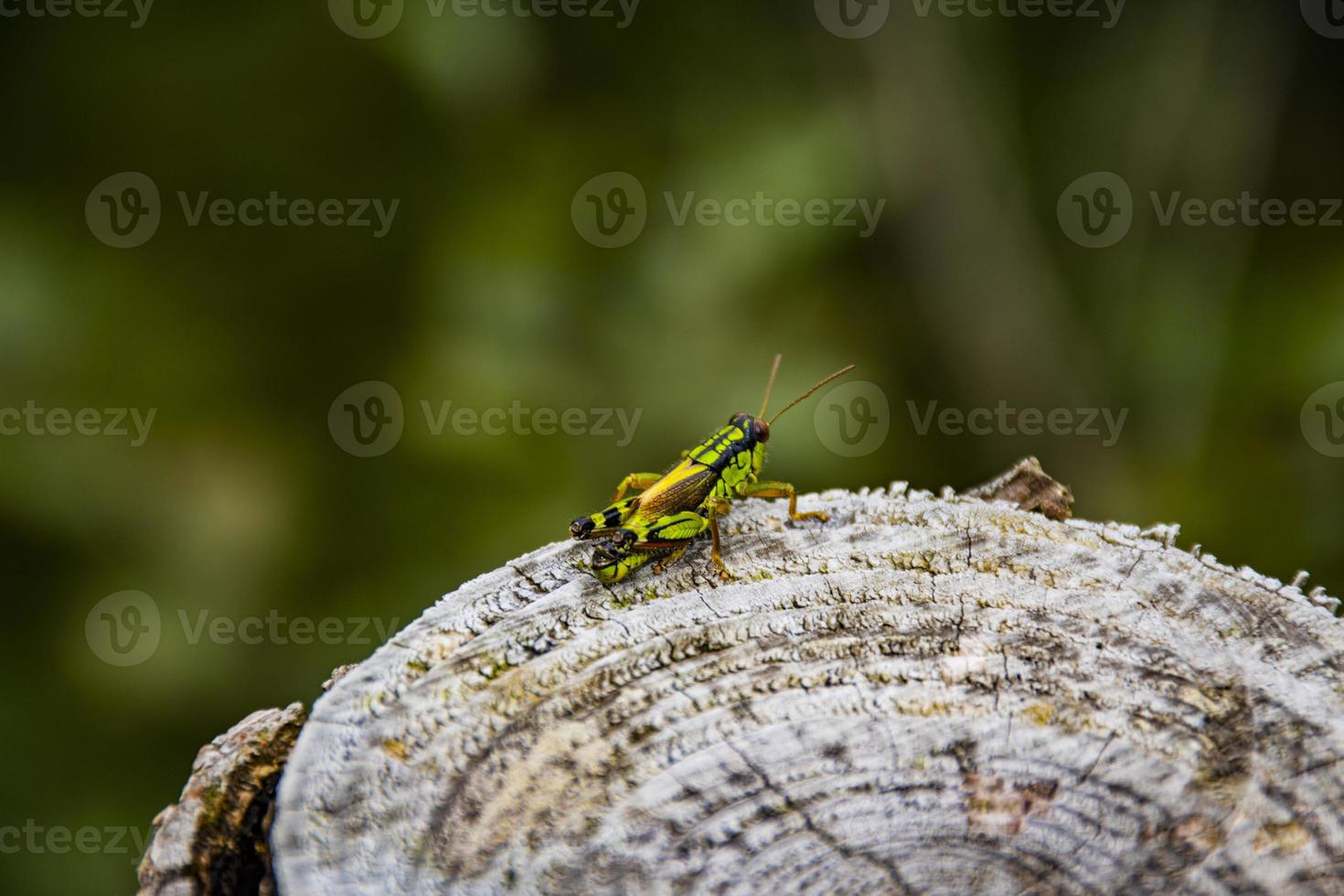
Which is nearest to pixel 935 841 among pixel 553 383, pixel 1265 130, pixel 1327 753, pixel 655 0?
pixel 1327 753

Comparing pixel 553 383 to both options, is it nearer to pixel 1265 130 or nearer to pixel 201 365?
pixel 201 365

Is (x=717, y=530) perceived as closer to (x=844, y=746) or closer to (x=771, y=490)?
(x=771, y=490)

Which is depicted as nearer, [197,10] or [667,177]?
[197,10]

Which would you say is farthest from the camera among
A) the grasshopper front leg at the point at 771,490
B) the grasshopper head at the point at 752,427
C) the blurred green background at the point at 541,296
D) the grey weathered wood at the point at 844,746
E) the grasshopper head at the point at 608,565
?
the blurred green background at the point at 541,296

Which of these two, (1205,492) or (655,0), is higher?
(655,0)

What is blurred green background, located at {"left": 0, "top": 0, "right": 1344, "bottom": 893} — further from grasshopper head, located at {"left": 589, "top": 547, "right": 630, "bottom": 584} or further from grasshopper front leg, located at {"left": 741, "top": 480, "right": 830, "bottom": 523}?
grasshopper head, located at {"left": 589, "top": 547, "right": 630, "bottom": 584}

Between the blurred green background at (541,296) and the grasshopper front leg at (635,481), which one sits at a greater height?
the blurred green background at (541,296)

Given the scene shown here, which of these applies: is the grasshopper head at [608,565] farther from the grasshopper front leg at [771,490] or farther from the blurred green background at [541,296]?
the blurred green background at [541,296]

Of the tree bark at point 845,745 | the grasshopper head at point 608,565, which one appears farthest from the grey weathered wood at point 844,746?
the grasshopper head at point 608,565
